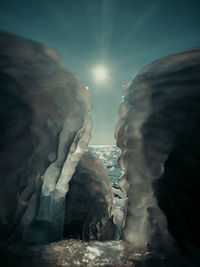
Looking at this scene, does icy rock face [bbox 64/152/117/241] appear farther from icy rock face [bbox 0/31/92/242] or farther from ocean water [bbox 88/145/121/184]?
ocean water [bbox 88/145/121/184]

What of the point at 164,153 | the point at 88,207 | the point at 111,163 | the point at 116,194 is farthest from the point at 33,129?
the point at 111,163

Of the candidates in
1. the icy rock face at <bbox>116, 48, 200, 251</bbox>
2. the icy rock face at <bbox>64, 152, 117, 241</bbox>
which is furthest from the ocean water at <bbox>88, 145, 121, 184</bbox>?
the icy rock face at <bbox>116, 48, 200, 251</bbox>

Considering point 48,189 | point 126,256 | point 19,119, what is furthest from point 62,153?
point 126,256

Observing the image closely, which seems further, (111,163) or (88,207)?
(111,163)

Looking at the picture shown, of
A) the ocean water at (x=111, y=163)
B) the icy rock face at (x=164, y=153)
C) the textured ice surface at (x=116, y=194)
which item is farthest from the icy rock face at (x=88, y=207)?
the ocean water at (x=111, y=163)

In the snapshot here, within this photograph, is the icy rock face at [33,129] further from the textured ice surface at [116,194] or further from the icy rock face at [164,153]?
the textured ice surface at [116,194]

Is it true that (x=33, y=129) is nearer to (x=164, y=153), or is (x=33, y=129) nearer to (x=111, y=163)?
(x=164, y=153)
